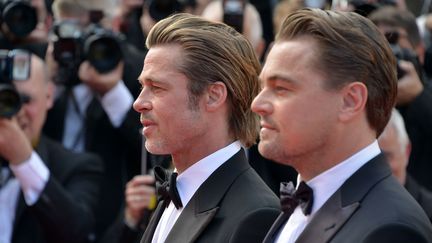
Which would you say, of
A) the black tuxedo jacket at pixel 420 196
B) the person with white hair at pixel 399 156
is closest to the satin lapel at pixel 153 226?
the person with white hair at pixel 399 156

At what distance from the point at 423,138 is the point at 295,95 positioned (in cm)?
286

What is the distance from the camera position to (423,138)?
5.24 meters

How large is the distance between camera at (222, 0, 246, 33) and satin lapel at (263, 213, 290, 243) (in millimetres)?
2764

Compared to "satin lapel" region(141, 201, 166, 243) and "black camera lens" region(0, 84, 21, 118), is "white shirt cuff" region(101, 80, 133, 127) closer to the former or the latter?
"black camera lens" region(0, 84, 21, 118)

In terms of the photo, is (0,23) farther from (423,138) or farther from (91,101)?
(423,138)

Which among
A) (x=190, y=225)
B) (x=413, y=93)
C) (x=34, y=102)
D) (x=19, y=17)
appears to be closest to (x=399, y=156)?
(x=413, y=93)

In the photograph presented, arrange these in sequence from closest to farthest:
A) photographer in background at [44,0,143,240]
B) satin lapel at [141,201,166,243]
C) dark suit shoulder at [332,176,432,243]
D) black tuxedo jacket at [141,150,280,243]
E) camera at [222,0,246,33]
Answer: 1. dark suit shoulder at [332,176,432,243]
2. black tuxedo jacket at [141,150,280,243]
3. satin lapel at [141,201,166,243]
4. camera at [222,0,246,33]
5. photographer in background at [44,0,143,240]

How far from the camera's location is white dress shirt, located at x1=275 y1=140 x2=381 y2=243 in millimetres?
2492

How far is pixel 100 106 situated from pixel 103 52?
308mm

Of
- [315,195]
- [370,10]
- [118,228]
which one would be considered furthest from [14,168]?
[315,195]

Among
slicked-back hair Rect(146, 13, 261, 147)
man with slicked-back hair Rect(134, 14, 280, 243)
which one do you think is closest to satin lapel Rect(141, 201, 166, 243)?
man with slicked-back hair Rect(134, 14, 280, 243)

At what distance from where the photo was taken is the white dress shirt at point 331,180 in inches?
98.1

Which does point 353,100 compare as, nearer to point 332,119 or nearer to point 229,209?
point 332,119

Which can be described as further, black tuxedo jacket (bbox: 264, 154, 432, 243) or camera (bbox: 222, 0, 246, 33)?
camera (bbox: 222, 0, 246, 33)
